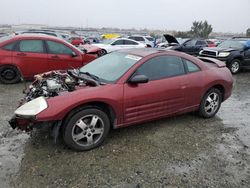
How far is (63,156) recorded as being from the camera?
3801mm

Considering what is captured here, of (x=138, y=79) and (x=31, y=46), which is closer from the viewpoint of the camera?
(x=138, y=79)

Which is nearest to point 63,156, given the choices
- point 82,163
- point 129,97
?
point 82,163

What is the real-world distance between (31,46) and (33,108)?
512 cm

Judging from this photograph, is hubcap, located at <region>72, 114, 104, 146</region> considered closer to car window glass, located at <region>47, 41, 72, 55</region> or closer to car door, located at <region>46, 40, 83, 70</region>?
car door, located at <region>46, 40, 83, 70</region>

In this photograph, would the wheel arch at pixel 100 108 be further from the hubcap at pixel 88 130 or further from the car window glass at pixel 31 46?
the car window glass at pixel 31 46

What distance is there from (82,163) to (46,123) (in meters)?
0.76

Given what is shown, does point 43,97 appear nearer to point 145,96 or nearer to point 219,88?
point 145,96

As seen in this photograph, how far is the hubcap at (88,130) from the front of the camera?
12.6 ft

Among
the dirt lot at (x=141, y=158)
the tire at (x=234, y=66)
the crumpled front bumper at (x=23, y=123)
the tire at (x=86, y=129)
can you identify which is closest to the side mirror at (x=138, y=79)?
the tire at (x=86, y=129)

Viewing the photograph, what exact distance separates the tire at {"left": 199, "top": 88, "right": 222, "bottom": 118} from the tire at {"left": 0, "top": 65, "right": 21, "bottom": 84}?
5744 millimetres

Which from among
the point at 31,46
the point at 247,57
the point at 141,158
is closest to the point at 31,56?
the point at 31,46

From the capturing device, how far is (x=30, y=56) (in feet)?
26.5

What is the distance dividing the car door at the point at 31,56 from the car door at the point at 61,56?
19 centimetres

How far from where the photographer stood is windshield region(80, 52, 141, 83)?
14.3 ft
